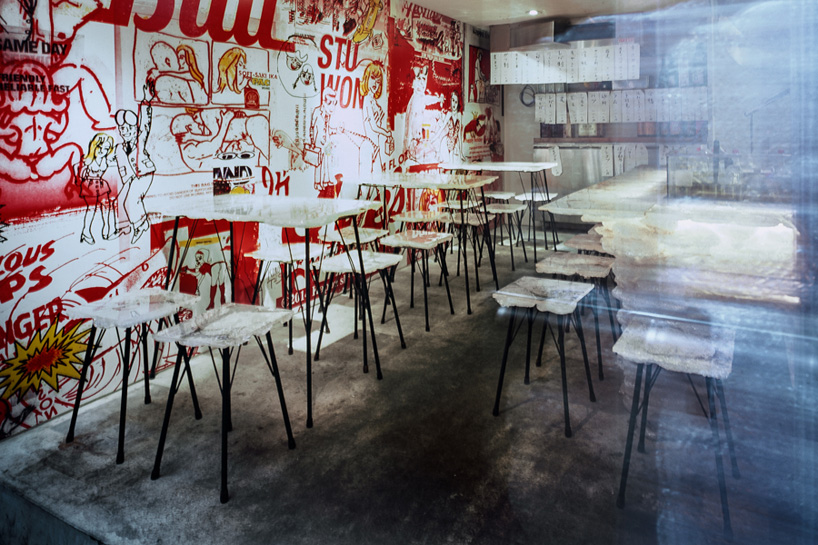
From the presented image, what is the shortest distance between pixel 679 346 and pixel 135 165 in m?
2.54

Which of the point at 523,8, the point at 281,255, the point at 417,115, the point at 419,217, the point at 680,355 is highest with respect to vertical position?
A: the point at 523,8

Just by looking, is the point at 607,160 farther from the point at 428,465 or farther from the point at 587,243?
the point at 428,465

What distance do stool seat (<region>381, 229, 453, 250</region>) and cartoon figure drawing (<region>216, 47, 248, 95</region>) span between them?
4.09 feet

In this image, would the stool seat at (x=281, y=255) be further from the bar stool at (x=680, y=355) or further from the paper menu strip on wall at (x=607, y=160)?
the paper menu strip on wall at (x=607, y=160)

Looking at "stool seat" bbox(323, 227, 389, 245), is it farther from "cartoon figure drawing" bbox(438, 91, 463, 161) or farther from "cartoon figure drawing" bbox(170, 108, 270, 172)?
"cartoon figure drawing" bbox(438, 91, 463, 161)

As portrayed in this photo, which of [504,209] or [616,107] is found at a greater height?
[616,107]

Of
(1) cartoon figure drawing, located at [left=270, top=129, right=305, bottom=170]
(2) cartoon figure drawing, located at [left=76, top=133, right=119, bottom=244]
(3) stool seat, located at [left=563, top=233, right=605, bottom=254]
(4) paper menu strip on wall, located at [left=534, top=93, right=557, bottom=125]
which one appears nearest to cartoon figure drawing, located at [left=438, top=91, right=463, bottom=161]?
(4) paper menu strip on wall, located at [left=534, top=93, right=557, bottom=125]

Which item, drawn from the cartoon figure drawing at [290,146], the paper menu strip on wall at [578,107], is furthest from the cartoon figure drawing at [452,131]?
the cartoon figure drawing at [290,146]

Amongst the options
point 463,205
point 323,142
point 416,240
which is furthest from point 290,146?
point 463,205

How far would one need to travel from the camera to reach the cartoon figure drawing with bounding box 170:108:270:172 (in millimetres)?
3152

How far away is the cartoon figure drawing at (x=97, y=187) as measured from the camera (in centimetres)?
265

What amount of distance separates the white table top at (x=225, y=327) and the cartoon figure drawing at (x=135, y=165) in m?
0.85

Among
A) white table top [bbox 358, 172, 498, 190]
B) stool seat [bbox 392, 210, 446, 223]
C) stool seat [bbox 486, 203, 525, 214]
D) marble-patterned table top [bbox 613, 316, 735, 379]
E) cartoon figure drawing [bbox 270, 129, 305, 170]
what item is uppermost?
cartoon figure drawing [bbox 270, 129, 305, 170]

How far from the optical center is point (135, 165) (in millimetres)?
2883
